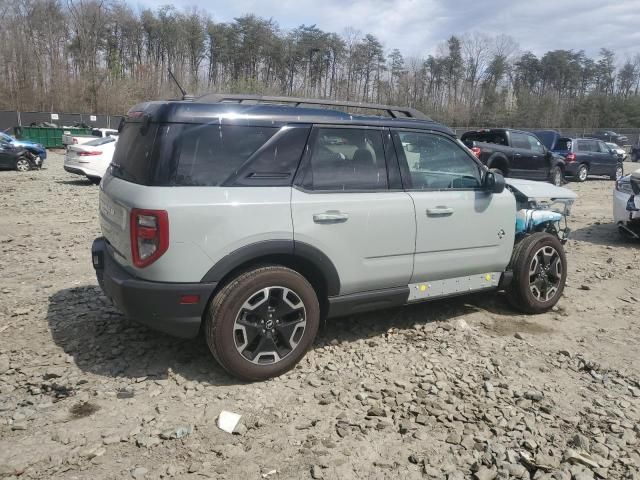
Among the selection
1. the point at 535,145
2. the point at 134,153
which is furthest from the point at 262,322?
the point at 535,145

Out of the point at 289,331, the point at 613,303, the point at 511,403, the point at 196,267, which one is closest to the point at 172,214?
the point at 196,267

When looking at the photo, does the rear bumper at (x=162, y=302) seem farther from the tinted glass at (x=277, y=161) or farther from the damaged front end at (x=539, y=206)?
the damaged front end at (x=539, y=206)

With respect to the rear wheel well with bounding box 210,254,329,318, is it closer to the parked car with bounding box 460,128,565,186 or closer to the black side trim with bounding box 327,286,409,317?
the black side trim with bounding box 327,286,409,317

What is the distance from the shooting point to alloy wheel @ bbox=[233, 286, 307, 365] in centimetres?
346

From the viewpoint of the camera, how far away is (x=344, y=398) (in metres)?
3.46

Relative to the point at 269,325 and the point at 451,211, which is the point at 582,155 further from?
the point at 269,325

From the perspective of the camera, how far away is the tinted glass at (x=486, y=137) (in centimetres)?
1522

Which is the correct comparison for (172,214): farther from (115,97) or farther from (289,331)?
(115,97)

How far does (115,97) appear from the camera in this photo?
5378cm

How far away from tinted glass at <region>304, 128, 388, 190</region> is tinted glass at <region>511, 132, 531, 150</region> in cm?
1241

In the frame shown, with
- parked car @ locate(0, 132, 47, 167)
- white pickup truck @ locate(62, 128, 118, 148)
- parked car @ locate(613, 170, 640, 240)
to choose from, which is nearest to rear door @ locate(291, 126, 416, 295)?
parked car @ locate(613, 170, 640, 240)

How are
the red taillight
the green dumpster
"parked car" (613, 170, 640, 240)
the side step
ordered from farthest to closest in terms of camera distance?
the green dumpster, "parked car" (613, 170, 640, 240), the side step, the red taillight

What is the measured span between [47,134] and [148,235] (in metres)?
35.3

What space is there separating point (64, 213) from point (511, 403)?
9.37 meters
